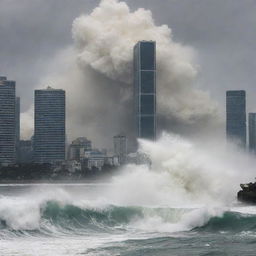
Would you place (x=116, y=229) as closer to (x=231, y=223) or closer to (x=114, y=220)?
(x=114, y=220)

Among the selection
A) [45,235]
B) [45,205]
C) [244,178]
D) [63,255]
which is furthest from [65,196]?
[244,178]

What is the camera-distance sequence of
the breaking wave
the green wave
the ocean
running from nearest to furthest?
the ocean → the breaking wave → the green wave

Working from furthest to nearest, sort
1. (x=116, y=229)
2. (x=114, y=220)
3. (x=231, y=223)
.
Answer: (x=114, y=220) → (x=231, y=223) → (x=116, y=229)

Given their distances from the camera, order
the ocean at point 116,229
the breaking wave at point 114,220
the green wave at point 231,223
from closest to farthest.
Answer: the ocean at point 116,229 < the breaking wave at point 114,220 < the green wave at point 231,223

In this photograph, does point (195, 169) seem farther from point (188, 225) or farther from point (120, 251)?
point (120, 251)

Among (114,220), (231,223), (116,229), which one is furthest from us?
(114,220)

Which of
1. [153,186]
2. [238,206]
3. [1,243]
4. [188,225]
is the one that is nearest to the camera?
[1,243]

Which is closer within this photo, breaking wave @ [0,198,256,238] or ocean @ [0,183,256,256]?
ocean @ [0,183,256,256]

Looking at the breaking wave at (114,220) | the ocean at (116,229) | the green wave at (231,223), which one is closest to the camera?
the ocean at (116,229)
